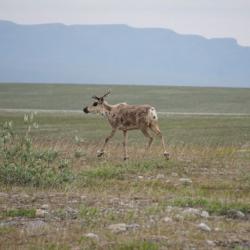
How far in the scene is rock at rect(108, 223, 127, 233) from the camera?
32.9ft

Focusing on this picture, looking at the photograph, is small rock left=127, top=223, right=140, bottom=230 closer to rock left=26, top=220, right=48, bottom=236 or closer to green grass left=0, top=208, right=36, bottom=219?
rock left=26, top=220, right=48, bottom=236

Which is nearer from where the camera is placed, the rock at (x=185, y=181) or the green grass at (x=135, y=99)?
the rock at (x=185, y=181)

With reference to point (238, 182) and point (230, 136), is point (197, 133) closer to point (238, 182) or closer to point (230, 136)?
point (230, 136)

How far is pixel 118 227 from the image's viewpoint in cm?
1016

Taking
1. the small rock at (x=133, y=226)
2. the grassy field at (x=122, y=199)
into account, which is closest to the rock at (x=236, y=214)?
the grassy field at (x=122, y=199)

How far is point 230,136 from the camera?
36.8 m

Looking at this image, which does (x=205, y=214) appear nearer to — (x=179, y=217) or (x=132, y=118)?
(x=179, y=217)

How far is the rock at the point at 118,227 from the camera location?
10023 millimetres

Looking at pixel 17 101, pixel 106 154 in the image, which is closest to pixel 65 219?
pixel 106 154

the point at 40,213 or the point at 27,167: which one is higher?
the point at 27,167

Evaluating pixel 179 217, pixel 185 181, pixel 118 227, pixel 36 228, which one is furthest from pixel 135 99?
pixel 36 228

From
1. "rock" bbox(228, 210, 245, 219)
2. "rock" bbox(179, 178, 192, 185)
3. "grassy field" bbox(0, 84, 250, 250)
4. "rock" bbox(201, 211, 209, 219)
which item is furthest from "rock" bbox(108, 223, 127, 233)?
"rock" bbox(179, 178, 192, 185)

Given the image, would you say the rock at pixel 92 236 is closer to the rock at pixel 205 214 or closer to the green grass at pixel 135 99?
the rock at pixel 205 214

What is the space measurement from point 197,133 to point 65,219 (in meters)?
29.5
